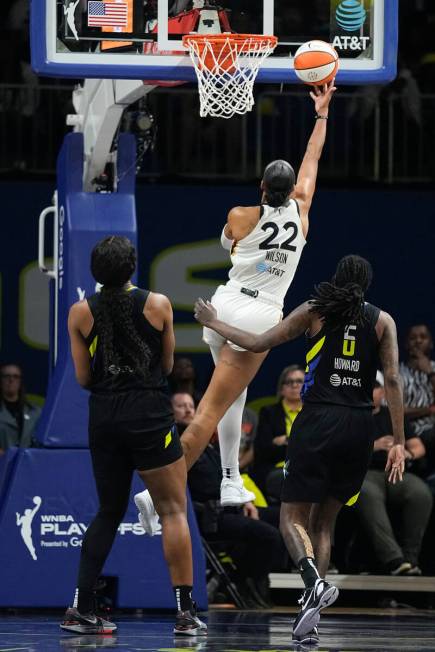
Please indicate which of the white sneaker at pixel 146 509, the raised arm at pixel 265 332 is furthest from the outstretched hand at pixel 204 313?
the white sneaker at pixel 146 509

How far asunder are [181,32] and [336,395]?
2675 millimetres

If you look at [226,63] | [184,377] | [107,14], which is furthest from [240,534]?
[107,14]

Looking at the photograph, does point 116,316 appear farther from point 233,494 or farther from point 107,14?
point 107,14

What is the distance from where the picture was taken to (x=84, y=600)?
875cm

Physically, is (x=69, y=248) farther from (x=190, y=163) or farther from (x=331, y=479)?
(x=190, y=163)

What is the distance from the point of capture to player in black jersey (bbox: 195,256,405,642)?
8.62 m

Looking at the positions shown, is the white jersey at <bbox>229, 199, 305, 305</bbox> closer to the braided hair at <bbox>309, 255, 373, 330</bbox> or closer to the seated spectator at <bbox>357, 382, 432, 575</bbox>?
the braided hair at <bbox>309, 255, 373, 330</bbox>

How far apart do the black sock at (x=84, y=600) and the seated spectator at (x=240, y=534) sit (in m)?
3.33

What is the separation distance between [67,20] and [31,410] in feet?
17.4

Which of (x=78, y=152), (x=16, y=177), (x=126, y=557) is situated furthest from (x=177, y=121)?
(x=126, y=557)

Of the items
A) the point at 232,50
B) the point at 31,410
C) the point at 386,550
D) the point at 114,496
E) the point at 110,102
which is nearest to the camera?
the point at 114,496

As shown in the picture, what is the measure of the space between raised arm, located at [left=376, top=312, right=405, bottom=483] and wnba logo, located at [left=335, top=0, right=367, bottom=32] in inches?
88.3

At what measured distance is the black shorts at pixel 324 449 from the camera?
28.3 feet

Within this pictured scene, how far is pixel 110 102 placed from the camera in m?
10.7
